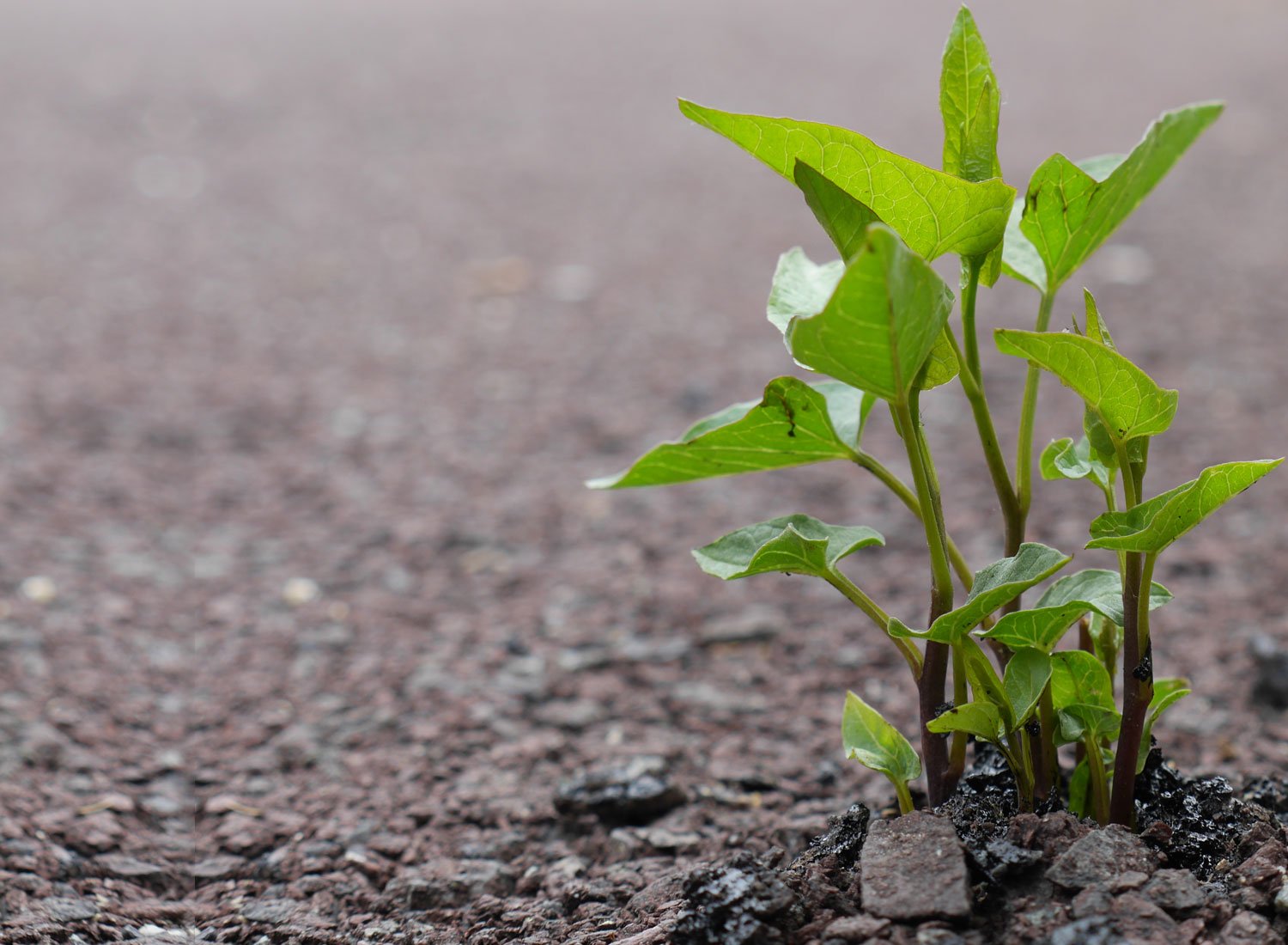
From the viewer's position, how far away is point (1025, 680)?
0.81m

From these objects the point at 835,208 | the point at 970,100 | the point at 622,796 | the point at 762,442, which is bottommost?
the point at 622,796

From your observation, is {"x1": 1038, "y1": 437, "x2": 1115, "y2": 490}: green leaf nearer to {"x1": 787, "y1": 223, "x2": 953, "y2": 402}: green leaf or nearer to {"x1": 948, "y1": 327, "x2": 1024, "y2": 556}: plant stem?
{"x1": 948, "y1": 327, "x2": 1024, "y2": 556}: plant stem

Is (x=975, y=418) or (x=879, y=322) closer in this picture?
(x=879, y=322)

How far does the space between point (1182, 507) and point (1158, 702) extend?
267 millimetres

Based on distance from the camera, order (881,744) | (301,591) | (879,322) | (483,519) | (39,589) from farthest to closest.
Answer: (483,519), (301,591), (39,589), (881,744), (879,322)

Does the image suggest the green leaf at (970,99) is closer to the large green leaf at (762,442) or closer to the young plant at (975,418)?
the young plant at (975,418)

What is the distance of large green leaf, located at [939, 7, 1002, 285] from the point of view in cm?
79

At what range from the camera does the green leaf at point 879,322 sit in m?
0.66

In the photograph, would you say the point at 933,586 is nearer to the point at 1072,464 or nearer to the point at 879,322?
the point at 1072,464

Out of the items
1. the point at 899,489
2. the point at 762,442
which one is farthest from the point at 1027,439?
the point at 762,442

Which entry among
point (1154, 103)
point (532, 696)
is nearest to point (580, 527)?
point (532, 696)

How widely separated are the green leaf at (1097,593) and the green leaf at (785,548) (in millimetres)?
139

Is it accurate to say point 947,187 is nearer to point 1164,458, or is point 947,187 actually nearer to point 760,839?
point 760,839

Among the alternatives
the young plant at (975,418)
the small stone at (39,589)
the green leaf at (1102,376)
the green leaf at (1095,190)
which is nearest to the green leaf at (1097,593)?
the young plant at (975,418)
